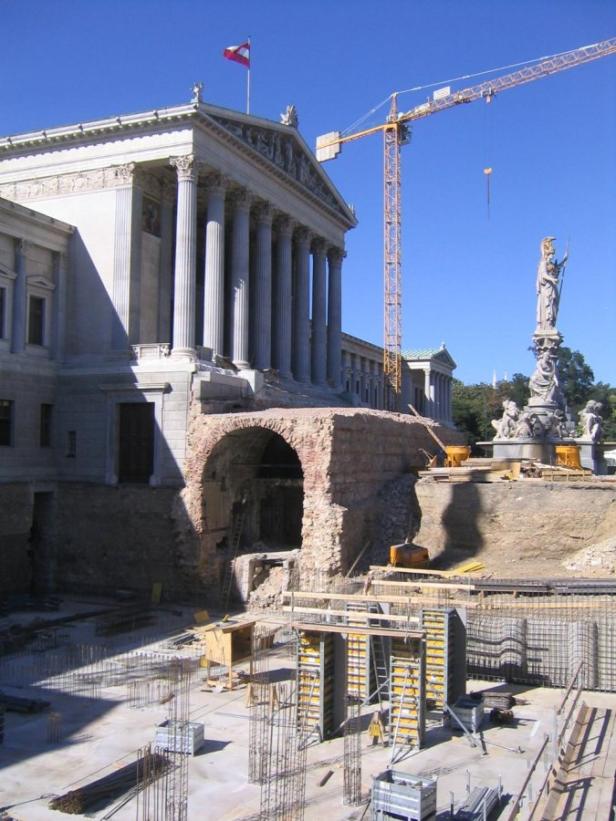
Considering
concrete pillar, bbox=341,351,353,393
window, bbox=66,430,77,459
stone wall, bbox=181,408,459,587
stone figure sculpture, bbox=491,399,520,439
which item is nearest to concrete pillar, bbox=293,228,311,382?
stone figure sculpture, bbox=491,399,520,439

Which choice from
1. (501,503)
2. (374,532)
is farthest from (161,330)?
(501,503)

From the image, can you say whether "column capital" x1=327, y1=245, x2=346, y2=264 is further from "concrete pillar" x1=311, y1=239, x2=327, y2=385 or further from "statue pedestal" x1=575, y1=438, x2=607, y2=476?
"statue pedestal" x1=575, y1=438, x2=607, y2=476

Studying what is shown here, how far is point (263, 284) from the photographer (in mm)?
51969

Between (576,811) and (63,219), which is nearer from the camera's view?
(576,811)

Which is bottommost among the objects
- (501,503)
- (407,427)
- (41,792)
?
(41,792)

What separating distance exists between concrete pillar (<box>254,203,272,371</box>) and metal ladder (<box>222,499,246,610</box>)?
1465 centimetres

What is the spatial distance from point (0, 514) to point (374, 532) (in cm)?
1606

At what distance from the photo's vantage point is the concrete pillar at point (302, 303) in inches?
2235

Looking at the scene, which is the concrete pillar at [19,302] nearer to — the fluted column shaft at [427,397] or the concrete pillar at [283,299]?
the concrete pillar at [283,299]

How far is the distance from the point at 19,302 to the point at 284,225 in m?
21.0

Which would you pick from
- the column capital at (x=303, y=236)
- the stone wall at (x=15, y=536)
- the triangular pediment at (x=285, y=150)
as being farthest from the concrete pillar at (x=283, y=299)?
the stone wall at (x=15, y=536)

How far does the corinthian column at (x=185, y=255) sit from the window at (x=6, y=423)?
27.9 feet

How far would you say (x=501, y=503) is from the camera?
35125 mm

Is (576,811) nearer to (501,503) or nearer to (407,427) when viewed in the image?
(501,503)
